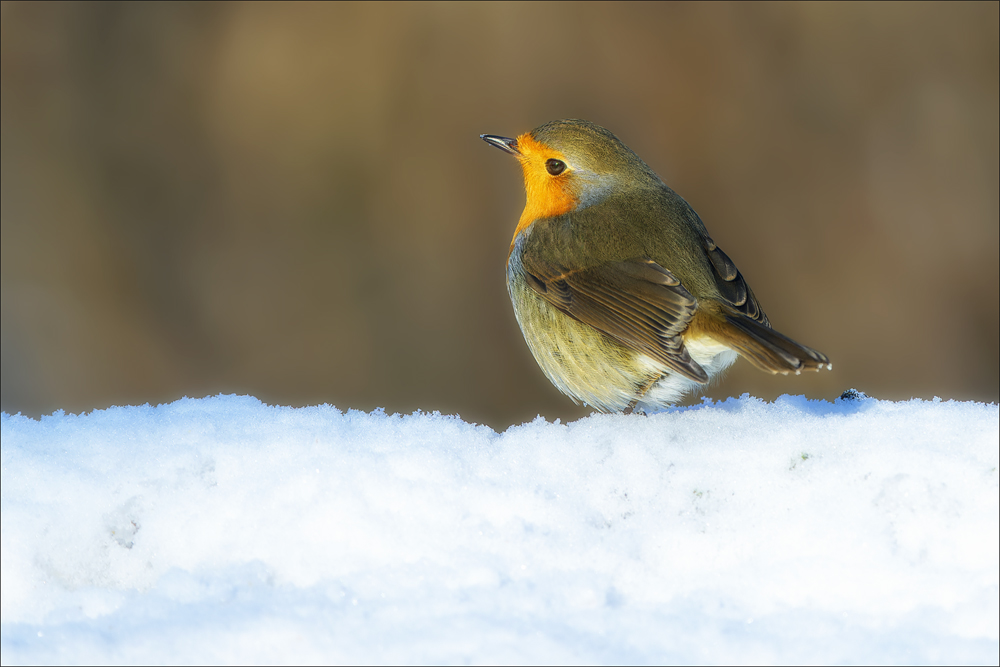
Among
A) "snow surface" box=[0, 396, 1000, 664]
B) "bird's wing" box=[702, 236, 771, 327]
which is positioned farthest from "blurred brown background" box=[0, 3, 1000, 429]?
"snow surface" box=[0, 396, 1000, 664]

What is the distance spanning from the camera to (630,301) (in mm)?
2908

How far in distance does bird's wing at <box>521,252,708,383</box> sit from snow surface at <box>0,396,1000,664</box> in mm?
629

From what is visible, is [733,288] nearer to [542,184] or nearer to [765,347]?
[765,347]

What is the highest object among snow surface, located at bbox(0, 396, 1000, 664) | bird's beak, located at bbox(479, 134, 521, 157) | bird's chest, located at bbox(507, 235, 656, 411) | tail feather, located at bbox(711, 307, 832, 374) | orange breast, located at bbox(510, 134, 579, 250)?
bird's beak, located at bbox(479, 134, 521, 157)

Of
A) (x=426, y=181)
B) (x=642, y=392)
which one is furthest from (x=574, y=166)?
(x=426, y=181)

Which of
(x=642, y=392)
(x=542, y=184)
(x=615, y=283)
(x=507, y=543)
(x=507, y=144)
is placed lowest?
(x=507, y=543)

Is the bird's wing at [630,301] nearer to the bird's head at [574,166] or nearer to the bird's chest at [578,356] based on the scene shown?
the bird's chest at [578,356]

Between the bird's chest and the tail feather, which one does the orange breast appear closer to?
the bird's chest

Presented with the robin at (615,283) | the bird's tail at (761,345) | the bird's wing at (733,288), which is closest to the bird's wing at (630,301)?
the robin at (615,283)

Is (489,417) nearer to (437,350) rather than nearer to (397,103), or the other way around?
(437,350)

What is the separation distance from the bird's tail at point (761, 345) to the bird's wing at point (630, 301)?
111 mm

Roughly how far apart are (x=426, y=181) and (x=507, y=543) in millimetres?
5043

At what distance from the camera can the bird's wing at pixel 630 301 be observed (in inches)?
108

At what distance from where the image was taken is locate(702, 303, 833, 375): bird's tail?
2.33 metres
